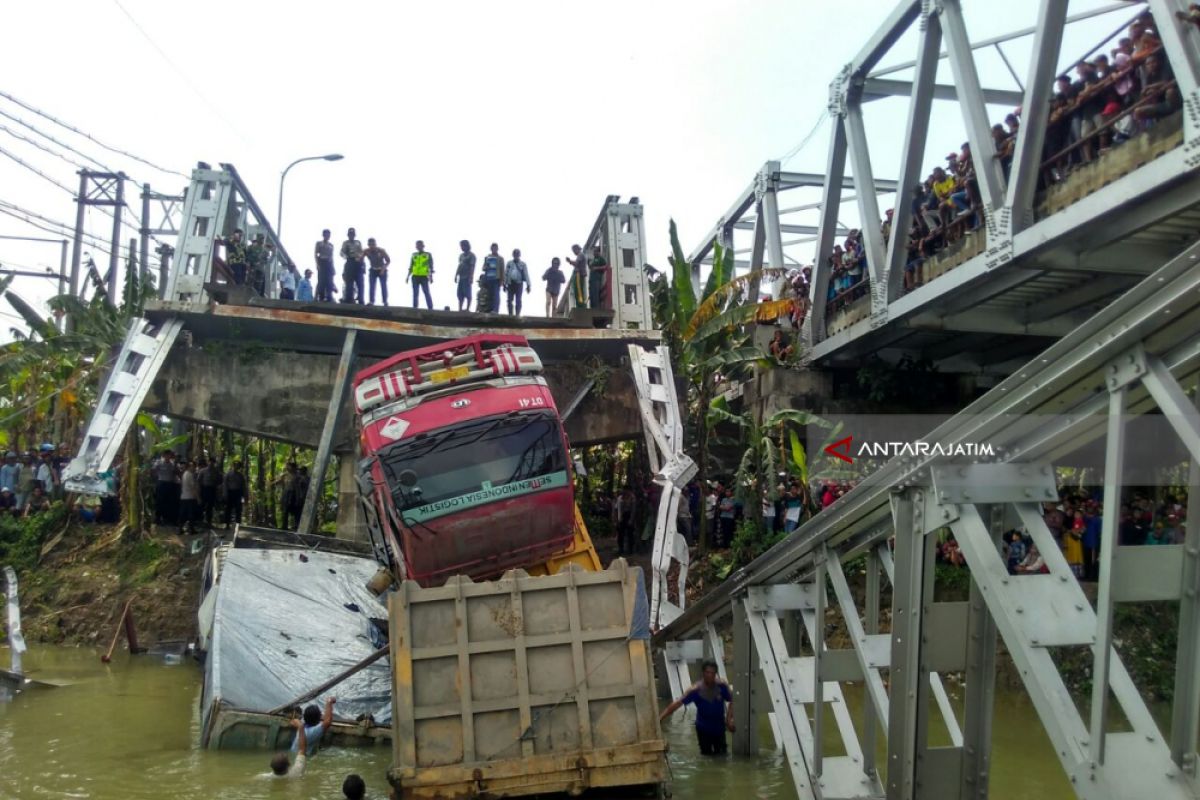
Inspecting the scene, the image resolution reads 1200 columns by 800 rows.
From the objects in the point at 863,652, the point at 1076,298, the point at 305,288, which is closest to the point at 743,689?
the point at 863,652

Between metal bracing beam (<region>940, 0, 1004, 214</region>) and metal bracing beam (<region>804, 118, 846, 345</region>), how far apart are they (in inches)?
191

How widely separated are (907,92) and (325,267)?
→ 11892 millimetres

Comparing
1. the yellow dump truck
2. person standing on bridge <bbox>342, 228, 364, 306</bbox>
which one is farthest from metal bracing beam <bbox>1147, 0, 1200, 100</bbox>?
person standing on bridge <bbox>342, 228, 364, 306</bbox>

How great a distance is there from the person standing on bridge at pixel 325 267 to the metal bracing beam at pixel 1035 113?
1343 centimetres

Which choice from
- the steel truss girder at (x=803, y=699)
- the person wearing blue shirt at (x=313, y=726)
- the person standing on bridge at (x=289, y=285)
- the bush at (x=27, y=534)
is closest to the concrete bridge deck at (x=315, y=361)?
the person standing on bridge at (x=289, y=285)

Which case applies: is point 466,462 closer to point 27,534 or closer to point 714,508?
point 714,508

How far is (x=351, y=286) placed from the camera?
20.9m

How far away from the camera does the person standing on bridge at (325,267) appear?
21.2 metres

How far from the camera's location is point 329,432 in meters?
18.6

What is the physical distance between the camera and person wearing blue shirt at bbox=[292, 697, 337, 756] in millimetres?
10453

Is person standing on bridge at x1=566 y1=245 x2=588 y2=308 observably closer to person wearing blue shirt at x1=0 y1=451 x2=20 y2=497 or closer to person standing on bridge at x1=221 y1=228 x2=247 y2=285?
person standing on bridge at x1=221 y1=228 x2=247 y2=285

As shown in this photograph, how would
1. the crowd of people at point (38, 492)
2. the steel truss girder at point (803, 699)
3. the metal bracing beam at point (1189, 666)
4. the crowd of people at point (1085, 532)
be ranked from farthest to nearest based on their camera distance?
the crowd of people at point (38, 492) < the crowd of people at point (1085, 532) < the steel truss girder at point (803, 699) < the metal bracing beam at point (1189, 666)

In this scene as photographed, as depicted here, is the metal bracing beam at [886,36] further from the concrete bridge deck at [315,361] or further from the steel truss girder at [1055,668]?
the steel truss girder at [1055,668]

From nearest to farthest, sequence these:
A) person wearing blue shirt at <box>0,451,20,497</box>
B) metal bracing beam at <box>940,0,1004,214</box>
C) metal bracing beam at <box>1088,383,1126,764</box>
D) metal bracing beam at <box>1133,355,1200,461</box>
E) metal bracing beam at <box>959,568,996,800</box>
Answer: metal bracing beam at <box>1133,355,1200,461</box>, metal bracing beam at <box>1088,383,1126,764</box>, metal bracing beam at <box>959,568,996,800</box>, metal bracing beam at <box>940,0,1004,214</box>, person wearing blue shirt at <box>0,451,20,497</box>
